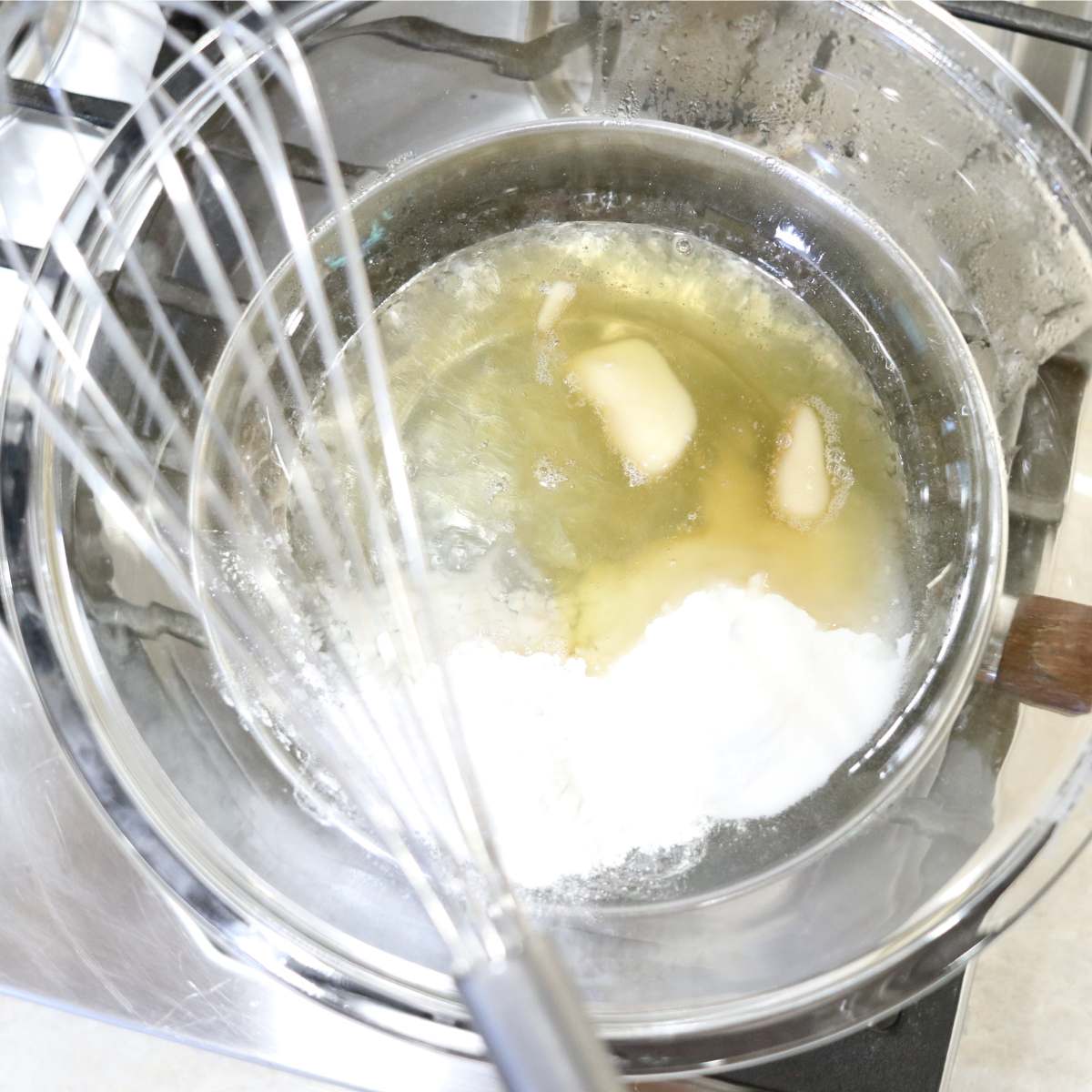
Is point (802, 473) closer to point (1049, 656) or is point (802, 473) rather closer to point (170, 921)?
point (1049, 656)

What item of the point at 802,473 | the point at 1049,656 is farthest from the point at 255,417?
the point at 1049,656

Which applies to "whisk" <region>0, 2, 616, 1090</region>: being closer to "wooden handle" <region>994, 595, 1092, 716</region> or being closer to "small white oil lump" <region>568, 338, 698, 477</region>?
"small white oil lump" <region>568, 338, 698, 477</region>

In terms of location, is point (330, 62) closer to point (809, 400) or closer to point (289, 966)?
point (809, 400)

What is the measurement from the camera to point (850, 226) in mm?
562

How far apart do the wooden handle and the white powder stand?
0.06 m

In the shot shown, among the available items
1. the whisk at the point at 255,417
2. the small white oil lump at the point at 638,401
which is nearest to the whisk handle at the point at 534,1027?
the whisk at the point at 255,417

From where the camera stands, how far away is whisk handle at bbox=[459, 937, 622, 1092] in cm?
25

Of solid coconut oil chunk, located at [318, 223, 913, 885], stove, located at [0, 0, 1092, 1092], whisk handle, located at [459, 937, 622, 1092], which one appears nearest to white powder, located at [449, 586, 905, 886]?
solid coconut oil chunk, located at [318, 223, 913, 885]

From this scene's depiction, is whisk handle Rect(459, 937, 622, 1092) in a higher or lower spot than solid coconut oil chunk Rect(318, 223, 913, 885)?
lower

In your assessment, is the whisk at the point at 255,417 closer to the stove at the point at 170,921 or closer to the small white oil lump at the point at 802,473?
the stove at the point at 170,921

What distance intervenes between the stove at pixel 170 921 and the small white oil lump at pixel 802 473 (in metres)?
0.10

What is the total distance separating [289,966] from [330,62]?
44cm

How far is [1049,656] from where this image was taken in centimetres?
45

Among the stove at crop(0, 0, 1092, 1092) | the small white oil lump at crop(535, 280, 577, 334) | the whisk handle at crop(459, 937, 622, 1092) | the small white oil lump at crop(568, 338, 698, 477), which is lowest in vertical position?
the whisk handle at crop(459, 937, 622, 1092)
